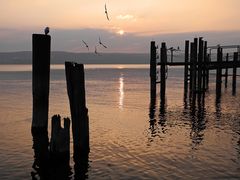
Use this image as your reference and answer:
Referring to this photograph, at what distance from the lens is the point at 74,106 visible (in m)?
13.6

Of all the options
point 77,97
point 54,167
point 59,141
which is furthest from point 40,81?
point 54,167

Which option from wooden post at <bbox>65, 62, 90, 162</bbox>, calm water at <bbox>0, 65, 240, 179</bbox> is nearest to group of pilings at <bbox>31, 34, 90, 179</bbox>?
wooden post at <bbox>65, 62, 90, 162</bbox>

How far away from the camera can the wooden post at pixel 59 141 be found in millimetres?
13148

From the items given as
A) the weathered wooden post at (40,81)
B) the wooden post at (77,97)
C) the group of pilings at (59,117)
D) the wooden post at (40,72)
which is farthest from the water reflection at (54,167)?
the wooden post at (40,72)

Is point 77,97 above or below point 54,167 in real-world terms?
above

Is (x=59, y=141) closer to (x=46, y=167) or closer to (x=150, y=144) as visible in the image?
(x=46, y=167)

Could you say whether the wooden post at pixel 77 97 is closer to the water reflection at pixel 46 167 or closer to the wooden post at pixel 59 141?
the wooden post at pixel 59 141

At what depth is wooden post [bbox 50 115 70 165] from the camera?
1315 cm

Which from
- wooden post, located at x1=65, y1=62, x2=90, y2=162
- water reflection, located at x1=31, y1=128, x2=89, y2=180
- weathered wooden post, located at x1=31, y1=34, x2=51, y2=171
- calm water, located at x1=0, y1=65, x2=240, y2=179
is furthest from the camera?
weathered wooden post, located at x1=31, y1=34, x2=51, y2=171

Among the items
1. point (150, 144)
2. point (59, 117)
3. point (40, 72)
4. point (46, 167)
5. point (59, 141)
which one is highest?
point (40, 72)

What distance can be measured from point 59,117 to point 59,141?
84 centimetres

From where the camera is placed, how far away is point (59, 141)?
13.3 meters

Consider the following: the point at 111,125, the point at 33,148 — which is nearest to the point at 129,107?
the point at 111,125

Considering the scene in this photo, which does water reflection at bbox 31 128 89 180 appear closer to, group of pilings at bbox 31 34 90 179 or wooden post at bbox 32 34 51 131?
group of pilings at bbox 31 34 90 179
